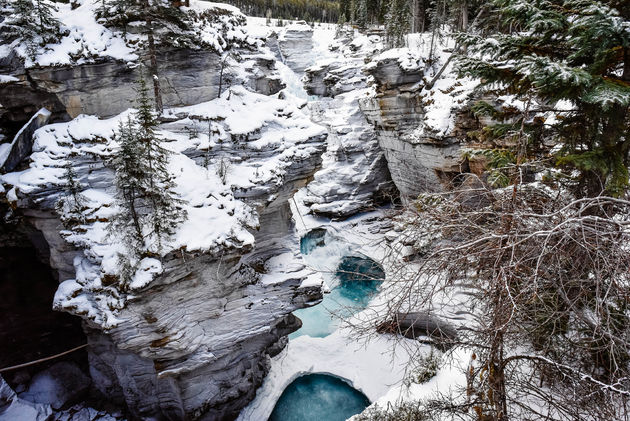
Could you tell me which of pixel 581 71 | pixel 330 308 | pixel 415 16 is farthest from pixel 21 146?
pixel 415 16

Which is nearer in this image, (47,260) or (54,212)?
(54,212)

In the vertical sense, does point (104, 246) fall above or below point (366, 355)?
above

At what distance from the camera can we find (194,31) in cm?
1291

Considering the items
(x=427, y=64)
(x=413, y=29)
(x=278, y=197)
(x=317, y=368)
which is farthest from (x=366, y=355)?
(x=413, y=29)

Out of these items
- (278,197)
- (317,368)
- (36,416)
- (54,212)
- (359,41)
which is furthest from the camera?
(359,41)

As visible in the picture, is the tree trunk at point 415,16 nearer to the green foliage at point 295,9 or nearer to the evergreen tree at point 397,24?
the evergreen tree at point 397,24

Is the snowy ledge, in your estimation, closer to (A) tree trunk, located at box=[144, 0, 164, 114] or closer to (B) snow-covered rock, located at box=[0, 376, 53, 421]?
(A) tree trunk, located at box=[144, 0, 164, 114]

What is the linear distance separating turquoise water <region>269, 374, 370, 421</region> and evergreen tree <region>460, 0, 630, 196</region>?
10.7m

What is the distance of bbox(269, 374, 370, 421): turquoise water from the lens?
11953 mm

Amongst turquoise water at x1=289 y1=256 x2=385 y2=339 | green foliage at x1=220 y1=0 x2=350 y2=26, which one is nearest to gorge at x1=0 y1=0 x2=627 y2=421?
turquoise water at x1=289 y1=256 x2=385 y2=339

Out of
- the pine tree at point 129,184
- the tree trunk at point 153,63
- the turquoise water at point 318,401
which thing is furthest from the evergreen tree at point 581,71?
A: the turquoise water at point 318,401

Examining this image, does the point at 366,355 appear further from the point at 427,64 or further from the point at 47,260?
the point at 427,64

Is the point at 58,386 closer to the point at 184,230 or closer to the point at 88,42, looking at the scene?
the point at 184,230

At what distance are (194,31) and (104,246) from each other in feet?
30.7
